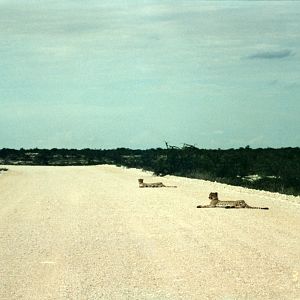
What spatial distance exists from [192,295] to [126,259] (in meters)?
2.93

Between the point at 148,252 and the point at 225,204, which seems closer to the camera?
the point at 148,252

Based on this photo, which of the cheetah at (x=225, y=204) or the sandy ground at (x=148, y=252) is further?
the cheetah at (x=225, y=204)

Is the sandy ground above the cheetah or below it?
below

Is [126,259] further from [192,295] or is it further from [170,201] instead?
[170,201]

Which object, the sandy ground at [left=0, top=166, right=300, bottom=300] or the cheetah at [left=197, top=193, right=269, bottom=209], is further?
the cheetah at [left=197, top=193, right=269, bottom=209]

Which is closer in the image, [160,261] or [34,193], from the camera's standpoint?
[160,261]

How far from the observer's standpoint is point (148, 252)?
12.2 meters

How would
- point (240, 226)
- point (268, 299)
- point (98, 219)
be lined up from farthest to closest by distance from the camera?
point (98, 219) < point (240, 226) < point (268, 299)

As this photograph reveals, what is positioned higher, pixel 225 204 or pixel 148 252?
pixel 225 204

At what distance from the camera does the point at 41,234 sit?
14.8 meters

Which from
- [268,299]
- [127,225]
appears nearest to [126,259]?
[268,299]

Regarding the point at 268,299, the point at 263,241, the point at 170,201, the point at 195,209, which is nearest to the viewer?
the point at 268,299

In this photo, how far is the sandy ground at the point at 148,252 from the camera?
356 inches

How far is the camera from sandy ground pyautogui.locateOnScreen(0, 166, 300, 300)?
9031 mm
